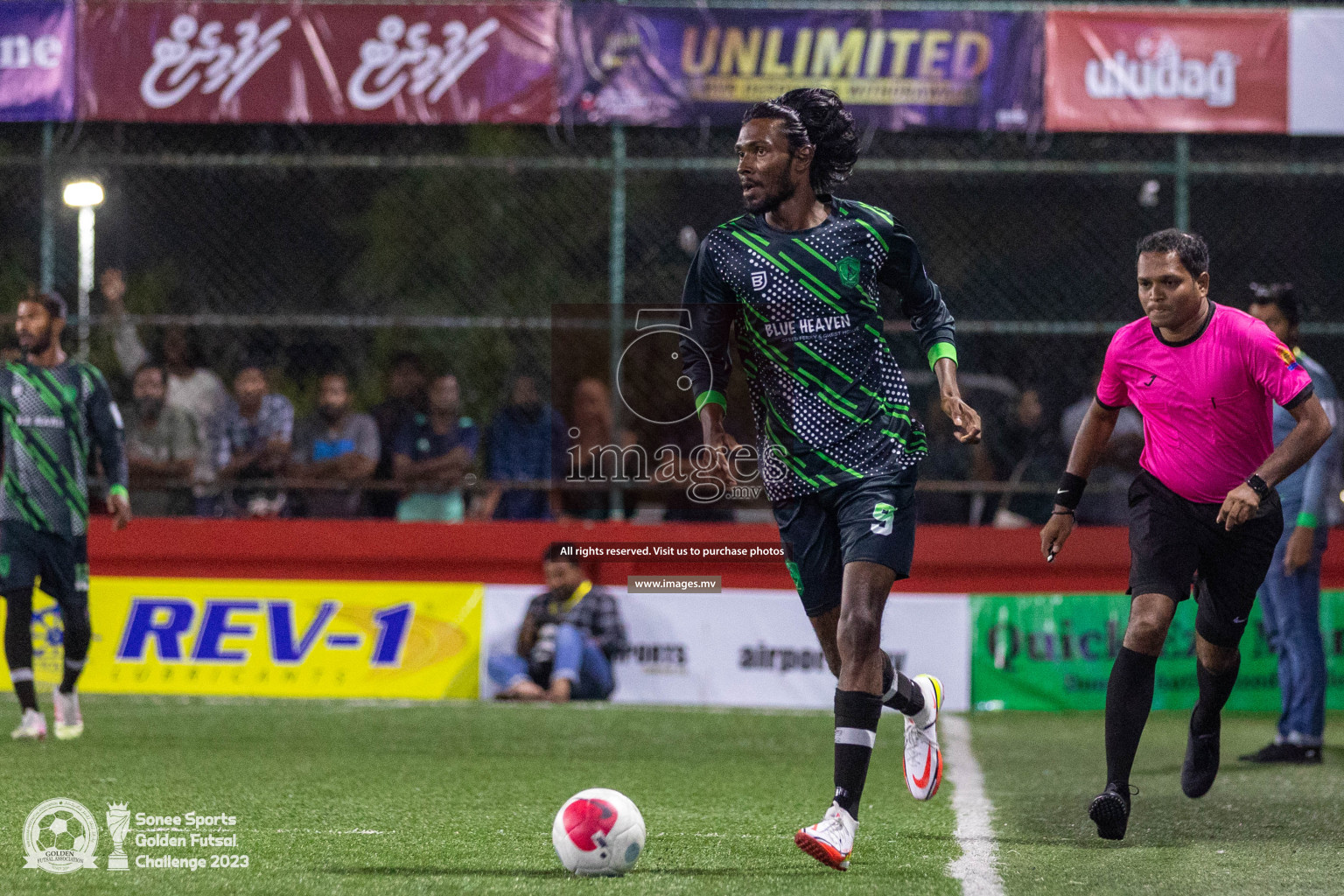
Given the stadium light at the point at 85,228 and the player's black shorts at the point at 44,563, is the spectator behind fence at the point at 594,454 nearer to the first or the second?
the stadium light at the point at 85,228

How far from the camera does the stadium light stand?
39.0 ft

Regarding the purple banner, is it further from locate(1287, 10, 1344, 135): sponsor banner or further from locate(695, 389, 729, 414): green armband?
locate(1287, 10, 1344, 135): sponsor banner

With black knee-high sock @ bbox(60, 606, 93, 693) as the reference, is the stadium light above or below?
above

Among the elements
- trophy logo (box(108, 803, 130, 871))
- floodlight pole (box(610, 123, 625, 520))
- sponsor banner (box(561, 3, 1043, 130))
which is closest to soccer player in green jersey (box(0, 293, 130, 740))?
trophy logo (box(108, 803, 130, 871))

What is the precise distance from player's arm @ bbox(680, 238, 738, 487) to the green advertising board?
6048mm

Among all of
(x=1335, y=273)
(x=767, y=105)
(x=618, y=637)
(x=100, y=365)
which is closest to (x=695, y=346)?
(x=767, y=105)

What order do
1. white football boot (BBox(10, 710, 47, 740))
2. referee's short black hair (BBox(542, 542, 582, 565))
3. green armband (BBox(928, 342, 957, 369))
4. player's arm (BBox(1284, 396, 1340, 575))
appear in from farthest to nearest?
1. referee's short black hair (BBox(542, 542, 582, 565))
2. white football boot (BBox(10, 710, 47, 740))
3. player's arm (BBox(1284, 396, 1340, 575))
4. green armband (BBox(928, 342, 957, 369))

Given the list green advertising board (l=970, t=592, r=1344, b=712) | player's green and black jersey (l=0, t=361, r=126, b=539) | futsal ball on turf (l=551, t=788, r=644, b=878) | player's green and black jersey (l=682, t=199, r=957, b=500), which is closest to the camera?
futsal ball on turf (l=551, t=788, r=644, b=878)

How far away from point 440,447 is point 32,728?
12.4 feet

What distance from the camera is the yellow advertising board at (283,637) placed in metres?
11.2

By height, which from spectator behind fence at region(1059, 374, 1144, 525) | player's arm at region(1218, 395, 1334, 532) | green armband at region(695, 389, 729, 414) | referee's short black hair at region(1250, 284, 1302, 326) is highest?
referee's short black hair at region(1250, 284, 1302, 326)

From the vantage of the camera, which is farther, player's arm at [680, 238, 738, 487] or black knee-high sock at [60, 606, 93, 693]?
black knee-high sock at [60, 606, 93, 693]

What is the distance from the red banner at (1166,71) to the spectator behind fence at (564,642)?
4.55 meters

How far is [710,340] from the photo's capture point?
18.1 feet
